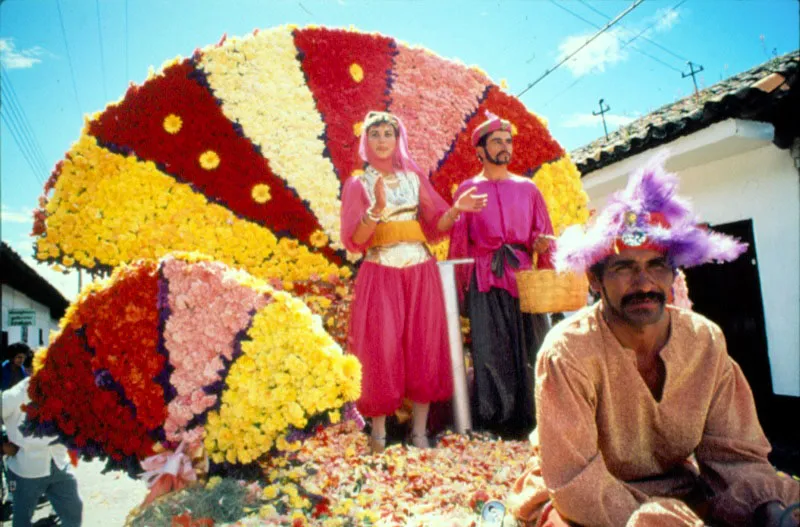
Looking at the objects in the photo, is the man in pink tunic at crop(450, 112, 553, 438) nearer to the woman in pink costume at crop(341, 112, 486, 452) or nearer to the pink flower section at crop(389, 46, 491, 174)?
the woman in pink costume at crop(341, 112, 486, 452)

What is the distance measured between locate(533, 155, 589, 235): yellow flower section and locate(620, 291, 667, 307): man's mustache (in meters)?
3.20

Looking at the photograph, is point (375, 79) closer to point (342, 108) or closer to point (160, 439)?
point (342, 108)

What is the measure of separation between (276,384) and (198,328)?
50cm

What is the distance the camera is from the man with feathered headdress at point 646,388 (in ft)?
6.26

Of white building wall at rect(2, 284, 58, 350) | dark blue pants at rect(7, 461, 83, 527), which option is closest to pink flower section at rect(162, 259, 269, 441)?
dark blue pants at rect(7, 461, 83, 527)

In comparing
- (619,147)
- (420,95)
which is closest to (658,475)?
(420,95)

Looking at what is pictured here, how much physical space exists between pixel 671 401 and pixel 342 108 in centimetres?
377

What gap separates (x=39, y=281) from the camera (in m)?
12.5

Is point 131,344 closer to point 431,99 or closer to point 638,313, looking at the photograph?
point 638,313

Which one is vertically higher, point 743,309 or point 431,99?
point 431,99

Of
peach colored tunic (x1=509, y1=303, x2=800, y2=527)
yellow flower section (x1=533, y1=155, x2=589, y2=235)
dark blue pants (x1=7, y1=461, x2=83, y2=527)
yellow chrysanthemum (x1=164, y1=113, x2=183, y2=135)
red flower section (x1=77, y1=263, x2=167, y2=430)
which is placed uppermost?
yellow chrysanthemum (x1=164, y1=113, x2=183, y2=135)

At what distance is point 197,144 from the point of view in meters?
4.52

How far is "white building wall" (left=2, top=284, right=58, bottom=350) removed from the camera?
7.18m

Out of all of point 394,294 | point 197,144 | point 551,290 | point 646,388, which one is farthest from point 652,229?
point 197,144
